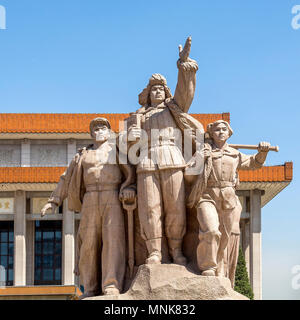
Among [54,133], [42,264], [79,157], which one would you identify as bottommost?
[42,264]

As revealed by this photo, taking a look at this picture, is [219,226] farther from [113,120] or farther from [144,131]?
[113,120]

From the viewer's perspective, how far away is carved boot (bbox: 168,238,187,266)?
10.1 metres

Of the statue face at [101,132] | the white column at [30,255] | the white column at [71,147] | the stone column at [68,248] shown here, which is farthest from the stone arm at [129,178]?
the white column at [30,255]

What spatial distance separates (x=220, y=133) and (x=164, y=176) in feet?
3.52

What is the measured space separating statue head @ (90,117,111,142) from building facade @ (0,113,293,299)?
27.2 m

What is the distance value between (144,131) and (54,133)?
30549 mm

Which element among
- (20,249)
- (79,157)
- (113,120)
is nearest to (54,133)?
(113,120)

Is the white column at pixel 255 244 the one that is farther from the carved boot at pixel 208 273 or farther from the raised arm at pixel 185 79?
the carved boot at pixel 208 273

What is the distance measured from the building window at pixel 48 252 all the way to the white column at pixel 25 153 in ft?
11.8

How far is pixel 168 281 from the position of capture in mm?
9680

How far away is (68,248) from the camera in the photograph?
133ft

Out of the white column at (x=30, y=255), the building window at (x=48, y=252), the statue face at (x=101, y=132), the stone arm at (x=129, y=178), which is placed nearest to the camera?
the stone arm at (x=129, y=178)

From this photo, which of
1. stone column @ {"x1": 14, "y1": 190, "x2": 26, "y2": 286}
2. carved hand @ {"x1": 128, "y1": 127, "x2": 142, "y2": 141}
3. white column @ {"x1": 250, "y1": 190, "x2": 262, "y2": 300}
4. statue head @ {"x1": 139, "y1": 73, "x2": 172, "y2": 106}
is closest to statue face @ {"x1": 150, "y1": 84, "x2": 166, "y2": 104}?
→ statue head @ {"x1": 139, "y1": 73, "x2": 172, "y2": 106}

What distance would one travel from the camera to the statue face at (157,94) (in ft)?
35.4
